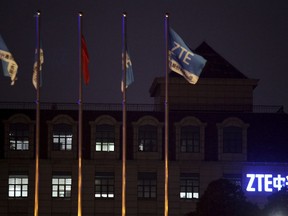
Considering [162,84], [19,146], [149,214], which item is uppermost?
[162,84]

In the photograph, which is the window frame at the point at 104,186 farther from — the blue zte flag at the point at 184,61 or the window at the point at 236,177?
the blue zte flag at the point at 184,61

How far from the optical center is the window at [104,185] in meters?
71.4

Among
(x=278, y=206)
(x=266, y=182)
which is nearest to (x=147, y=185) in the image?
(x=266, y=182)

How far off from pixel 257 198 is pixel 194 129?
6.90m

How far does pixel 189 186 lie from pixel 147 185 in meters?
3.09

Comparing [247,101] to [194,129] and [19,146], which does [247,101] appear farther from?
[19,146]

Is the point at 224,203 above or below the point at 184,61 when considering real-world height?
below

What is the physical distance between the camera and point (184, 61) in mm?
48219

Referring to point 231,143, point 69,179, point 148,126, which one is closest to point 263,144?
point 231,143

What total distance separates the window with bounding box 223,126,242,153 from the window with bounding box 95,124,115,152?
837cm

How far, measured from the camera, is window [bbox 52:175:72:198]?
234 feet

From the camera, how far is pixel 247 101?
251ft

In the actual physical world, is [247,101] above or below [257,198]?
above

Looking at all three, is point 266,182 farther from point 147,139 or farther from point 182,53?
point 182,53
